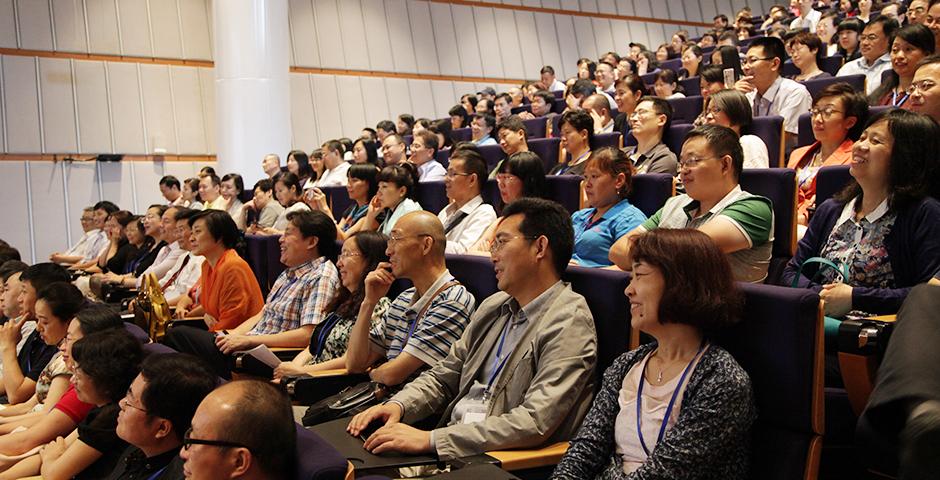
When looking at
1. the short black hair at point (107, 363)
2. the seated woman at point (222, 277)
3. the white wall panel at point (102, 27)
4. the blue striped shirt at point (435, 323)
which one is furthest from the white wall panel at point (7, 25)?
the blue striped shirt at point (435, 323)

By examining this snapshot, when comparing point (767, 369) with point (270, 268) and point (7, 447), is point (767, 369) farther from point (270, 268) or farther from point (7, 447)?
point (270, 268)

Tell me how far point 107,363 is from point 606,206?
143 centimetres

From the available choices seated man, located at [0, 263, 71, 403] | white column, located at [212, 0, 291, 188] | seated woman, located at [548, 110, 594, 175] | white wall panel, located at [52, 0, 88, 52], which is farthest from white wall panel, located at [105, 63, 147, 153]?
seated woman, located at [548, 110, 594, 175]

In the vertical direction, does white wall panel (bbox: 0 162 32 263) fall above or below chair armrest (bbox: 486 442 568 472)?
above

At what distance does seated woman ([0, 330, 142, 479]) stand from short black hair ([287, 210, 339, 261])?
1006 millimetres

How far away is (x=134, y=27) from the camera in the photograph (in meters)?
7.73

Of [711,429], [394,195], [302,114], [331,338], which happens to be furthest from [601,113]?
[302,114]

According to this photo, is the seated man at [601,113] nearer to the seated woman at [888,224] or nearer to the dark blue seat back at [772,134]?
the dark blue seat back at [772,134]

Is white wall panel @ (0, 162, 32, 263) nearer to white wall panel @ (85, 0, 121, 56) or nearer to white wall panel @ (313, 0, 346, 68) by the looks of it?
white wall panel @ (85, 0, 121, 56)

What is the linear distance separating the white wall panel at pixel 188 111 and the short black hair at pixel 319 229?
5364 mm

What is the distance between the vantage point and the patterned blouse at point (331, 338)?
261 cm

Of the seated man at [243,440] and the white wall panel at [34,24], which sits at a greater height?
the white wall panel at [34,24]

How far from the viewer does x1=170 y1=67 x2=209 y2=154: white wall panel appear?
791 cm

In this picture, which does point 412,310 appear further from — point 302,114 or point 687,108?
point 302,114
